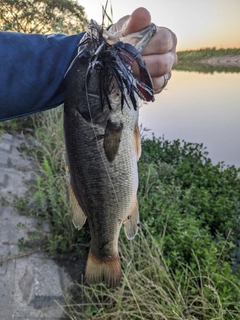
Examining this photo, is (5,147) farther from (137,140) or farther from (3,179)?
(137,140)

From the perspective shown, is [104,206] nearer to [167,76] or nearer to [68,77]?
[68,77]

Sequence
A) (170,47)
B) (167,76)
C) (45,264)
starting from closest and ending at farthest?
(170,47) < (167,76) < (45,264)

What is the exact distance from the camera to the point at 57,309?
2926 millimetres

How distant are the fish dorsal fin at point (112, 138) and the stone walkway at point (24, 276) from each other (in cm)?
163

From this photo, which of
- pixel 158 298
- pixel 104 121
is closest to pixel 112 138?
pixel 104 121

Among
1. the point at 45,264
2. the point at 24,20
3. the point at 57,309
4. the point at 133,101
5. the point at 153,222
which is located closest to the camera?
the point at 133,101

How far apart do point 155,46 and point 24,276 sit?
2.59m

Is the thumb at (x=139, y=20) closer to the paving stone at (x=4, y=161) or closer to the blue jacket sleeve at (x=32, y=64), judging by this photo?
the blue jacket sleeve at (x=32, y=64)

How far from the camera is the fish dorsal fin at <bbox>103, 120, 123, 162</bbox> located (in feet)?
3.97

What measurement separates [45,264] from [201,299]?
1543 mm

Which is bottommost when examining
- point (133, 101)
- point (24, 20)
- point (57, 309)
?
point (57, 309)

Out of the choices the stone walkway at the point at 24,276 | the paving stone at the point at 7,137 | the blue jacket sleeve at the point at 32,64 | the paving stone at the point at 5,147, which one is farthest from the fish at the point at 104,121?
the paving stone at the point at 7,137

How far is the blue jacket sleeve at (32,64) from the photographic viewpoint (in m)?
1.34

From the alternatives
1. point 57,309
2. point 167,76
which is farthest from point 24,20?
point 167,76
